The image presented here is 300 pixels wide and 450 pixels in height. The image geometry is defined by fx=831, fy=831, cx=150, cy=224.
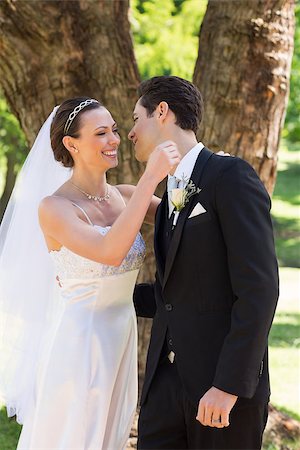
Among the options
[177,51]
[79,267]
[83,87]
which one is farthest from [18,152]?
[79,267]

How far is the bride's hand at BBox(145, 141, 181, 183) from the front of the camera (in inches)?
128

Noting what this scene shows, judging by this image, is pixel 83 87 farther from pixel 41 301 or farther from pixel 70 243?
pixel 70 243

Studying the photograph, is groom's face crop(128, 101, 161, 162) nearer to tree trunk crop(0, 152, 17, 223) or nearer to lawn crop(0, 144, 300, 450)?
lawn crop(0, 144, 300, 450)

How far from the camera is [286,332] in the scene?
11203 mm

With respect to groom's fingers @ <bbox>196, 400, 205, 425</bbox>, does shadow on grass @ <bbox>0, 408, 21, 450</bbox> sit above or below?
below

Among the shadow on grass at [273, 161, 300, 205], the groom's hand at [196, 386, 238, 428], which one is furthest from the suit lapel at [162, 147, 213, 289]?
the shadow on grass at [273, 161, 300, 205]

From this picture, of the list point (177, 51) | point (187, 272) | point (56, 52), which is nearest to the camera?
point (187, 272)

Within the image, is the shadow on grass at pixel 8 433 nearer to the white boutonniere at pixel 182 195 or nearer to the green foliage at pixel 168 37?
the white boutonniere at pixel 182 195

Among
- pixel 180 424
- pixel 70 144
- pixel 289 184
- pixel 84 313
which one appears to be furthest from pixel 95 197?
pixel 289 184

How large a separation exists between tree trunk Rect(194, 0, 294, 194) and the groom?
76.9 inches

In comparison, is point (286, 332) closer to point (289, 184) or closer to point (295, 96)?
point (295, 96)

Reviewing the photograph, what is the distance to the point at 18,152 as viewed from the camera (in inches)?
717

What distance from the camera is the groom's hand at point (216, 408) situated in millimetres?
2986

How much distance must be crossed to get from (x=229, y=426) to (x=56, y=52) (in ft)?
9.53
